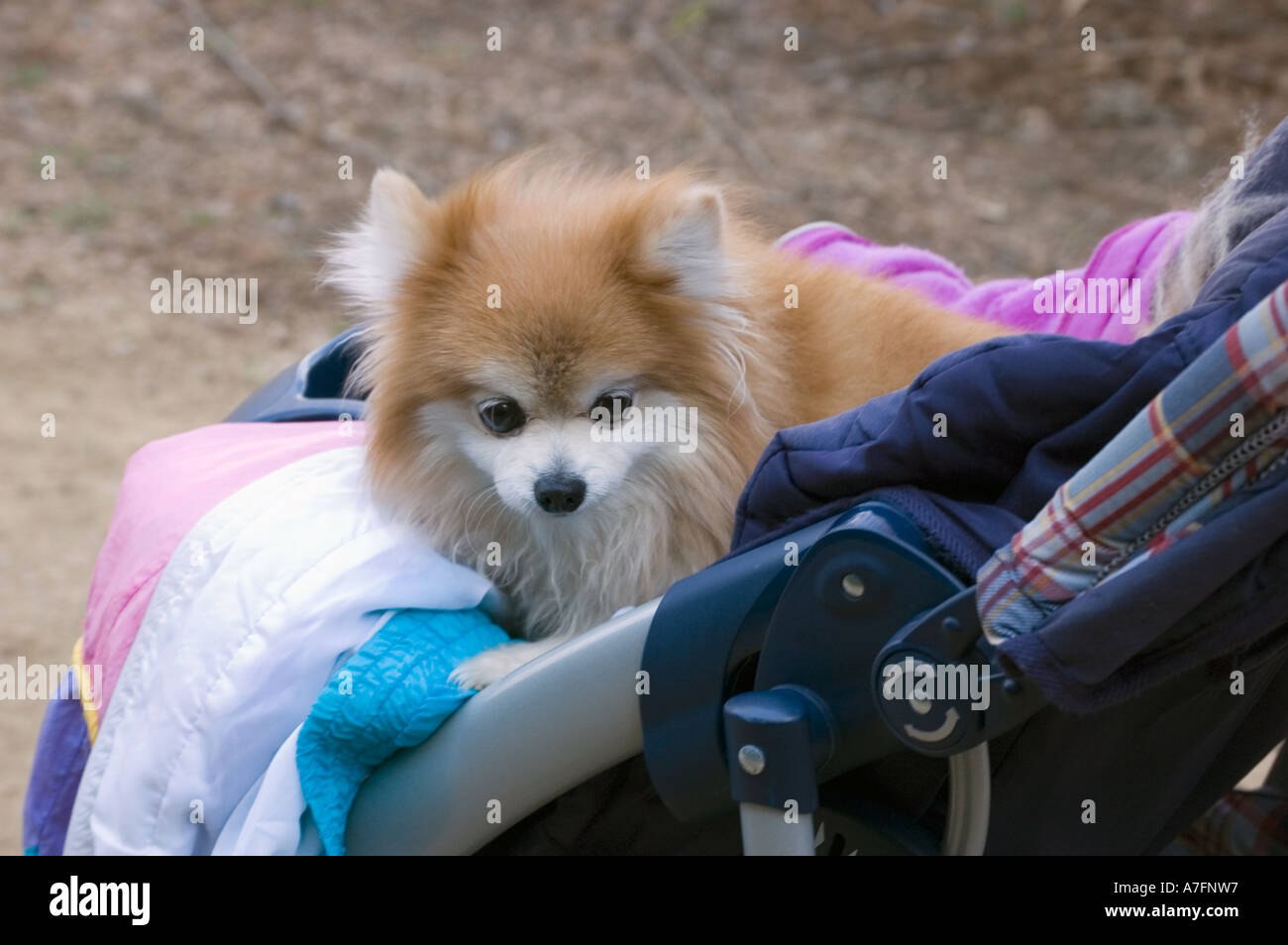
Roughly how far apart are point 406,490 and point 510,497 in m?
0.20

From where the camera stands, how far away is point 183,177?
6.28m

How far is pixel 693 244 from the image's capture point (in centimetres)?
205

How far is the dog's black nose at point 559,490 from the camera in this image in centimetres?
202

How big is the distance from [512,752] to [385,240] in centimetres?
97

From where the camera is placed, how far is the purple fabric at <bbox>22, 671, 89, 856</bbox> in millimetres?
2033

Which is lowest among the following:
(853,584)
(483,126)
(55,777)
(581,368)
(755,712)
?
(55,777)

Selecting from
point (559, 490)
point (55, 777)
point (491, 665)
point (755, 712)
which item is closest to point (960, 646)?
point (755, 712)

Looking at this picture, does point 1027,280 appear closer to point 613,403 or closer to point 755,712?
point 613,403

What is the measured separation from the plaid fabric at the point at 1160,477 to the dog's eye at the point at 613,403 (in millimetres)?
905

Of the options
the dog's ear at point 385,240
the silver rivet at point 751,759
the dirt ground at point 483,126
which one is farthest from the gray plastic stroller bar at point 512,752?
the dirt ground at point 483,126

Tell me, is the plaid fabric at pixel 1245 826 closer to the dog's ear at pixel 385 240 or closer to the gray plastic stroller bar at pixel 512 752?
the gray plastic stroller bar at pixel 512 752

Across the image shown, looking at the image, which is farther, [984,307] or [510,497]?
[984,307]
